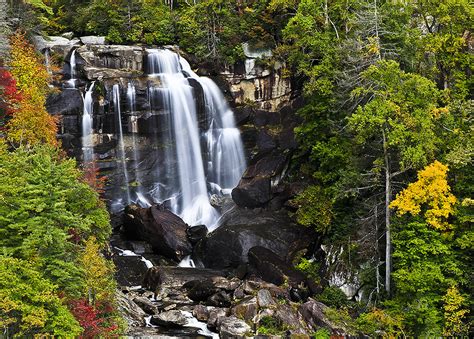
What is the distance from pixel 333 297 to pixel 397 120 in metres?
9.55

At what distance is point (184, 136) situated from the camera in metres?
37.2

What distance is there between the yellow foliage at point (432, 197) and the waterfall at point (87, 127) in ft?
73.8

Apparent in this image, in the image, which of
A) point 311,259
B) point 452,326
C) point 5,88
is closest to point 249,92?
point 311,259

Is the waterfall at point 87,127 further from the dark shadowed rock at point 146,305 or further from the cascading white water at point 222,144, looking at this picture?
the dark shadowed rock at point 146,305

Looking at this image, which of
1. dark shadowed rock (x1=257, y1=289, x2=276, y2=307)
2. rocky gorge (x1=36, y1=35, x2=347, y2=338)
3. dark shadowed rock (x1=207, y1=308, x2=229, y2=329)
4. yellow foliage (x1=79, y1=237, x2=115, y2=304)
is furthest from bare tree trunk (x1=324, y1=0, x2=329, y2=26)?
yellow foliage (x1=79, y1=237, x2=115, y2=304)

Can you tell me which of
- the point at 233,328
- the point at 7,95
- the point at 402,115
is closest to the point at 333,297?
the point at 233,328

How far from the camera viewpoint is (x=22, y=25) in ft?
112

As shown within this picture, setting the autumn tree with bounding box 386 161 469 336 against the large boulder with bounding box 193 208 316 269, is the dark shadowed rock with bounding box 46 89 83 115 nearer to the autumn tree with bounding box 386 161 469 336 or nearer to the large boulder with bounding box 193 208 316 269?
the large boulder with bounding box 193 208 316 269

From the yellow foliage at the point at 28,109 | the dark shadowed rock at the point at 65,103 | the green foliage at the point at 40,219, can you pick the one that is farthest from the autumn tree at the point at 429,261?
the dark shadowed rock at the point at 65,103

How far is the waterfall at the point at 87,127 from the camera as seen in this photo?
114ft

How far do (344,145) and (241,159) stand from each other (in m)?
11.0

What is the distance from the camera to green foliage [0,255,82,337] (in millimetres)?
13336

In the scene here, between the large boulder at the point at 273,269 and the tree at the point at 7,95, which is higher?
the tree at the point at 7,95

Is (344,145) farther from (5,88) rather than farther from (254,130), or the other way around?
(5,88)
